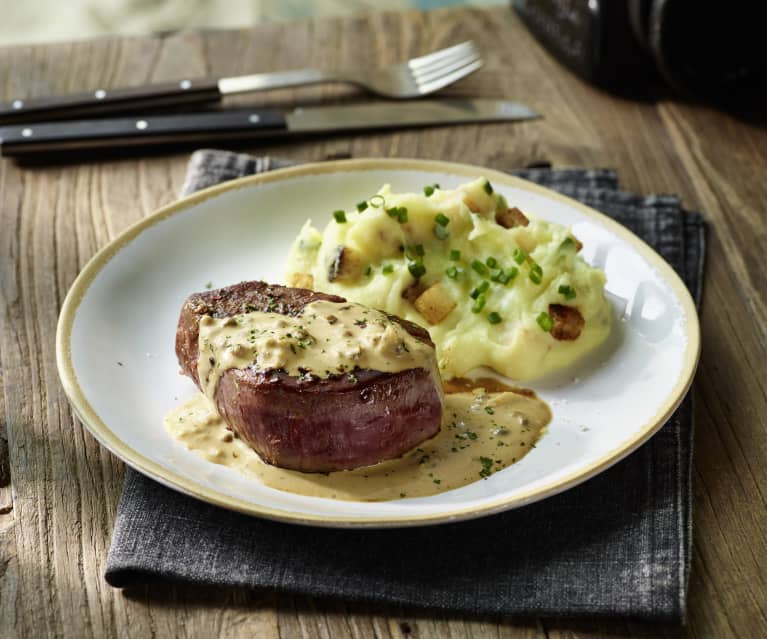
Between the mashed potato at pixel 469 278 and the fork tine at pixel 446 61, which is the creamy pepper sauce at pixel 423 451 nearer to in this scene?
the mashed potato at pixel 469 278

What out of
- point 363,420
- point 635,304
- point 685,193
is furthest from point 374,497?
point 685,193

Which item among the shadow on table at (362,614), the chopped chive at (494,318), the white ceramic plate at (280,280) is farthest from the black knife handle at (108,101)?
the shadow on table at (362,614)

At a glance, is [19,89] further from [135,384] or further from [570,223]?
[570,223]

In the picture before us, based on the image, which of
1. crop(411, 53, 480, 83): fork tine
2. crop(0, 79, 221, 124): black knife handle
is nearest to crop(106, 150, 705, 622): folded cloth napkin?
crop(0, 79, 221, 124): black knife handle

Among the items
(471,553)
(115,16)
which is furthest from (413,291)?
(115,16)

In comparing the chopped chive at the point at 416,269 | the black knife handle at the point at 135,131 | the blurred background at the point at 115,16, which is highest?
the chopped chive at the point at 416,269

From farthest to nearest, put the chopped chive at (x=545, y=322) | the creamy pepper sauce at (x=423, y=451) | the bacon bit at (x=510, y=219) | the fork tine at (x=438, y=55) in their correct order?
the fork tine at (x=438, y=55)
the bacon bit at (x=510, y=219)
the chopped chive at (x=545, y=322)
the creamy pepper sauce at (x=423, y=451)

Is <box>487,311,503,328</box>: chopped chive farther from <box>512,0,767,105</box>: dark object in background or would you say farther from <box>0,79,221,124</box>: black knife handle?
<box>0,79,221,124</box>: black knife handle
